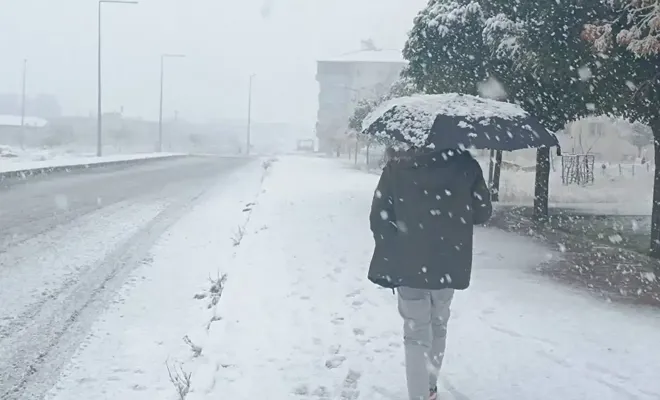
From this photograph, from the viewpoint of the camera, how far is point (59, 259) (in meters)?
9.37

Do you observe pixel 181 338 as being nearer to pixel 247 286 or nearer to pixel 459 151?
pixel 247 286

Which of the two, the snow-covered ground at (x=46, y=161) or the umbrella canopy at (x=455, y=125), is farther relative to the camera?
the snow-covered ground at (x=46, y=161)

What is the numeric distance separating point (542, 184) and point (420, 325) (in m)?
10.6

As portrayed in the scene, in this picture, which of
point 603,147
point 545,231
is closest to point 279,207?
point 545,231

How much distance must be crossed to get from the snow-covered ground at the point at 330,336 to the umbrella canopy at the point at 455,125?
5.53 ft

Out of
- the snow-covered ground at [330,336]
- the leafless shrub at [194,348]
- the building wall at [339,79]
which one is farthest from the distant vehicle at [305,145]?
the leafless shrub at [194,348]

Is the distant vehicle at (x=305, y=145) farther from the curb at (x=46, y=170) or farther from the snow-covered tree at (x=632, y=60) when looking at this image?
the snow-covered tree at (x=632, y=60)

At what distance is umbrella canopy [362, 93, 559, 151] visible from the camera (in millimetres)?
4242

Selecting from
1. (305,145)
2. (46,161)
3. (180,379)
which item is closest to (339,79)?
(305,145)

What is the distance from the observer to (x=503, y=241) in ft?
37.1

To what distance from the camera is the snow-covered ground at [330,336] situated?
4.91 metres

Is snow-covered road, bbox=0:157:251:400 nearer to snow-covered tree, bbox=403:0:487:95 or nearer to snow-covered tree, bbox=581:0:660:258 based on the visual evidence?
snow-covered tree, bbox=403:0:487:95

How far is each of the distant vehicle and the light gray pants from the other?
273ft

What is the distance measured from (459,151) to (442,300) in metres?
0.87
